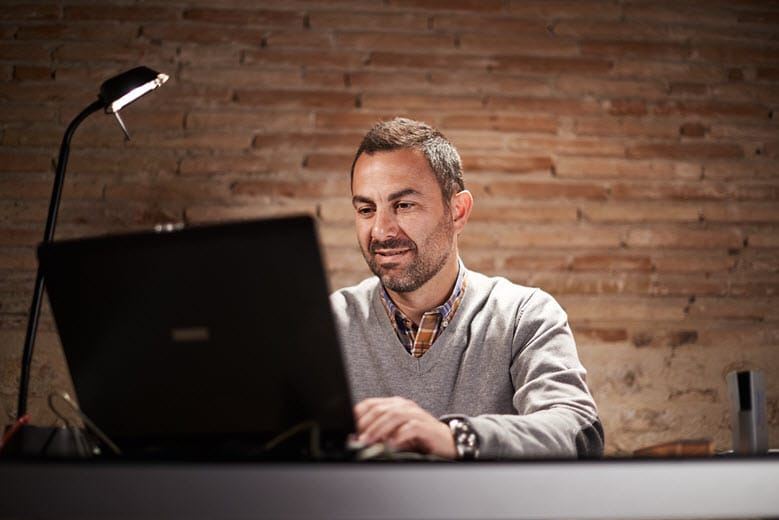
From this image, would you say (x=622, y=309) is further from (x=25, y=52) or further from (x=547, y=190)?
(x=25, y=52)

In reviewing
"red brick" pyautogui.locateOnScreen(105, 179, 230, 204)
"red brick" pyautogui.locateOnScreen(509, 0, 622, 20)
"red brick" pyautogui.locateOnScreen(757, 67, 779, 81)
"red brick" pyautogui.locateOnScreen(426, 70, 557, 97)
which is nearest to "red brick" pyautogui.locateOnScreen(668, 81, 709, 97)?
"red brick" pyautogui.locateOnScreen(757, 67, 779, 81)

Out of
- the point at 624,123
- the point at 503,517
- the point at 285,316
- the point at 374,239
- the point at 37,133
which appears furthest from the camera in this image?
the point at 624,123

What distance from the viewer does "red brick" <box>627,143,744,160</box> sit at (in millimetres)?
2561

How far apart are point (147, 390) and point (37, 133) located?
1.89 metres

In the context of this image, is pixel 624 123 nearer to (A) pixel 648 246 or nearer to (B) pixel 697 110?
Result: (B) pixel 697 110

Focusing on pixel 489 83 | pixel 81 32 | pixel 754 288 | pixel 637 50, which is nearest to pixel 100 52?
Result: pixel 81 32

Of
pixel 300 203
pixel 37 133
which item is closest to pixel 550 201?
pixel 300 203

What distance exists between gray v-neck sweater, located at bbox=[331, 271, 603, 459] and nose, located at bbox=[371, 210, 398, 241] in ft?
0.50

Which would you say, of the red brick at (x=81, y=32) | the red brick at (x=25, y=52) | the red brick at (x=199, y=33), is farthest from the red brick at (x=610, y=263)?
the red brick at (x=25, y=52)

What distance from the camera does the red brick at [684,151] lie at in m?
2.56

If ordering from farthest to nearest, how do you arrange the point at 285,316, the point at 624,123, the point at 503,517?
the point at 624,123 < the point at 285,316 < the point at 503,517

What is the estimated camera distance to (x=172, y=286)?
2.73 feet

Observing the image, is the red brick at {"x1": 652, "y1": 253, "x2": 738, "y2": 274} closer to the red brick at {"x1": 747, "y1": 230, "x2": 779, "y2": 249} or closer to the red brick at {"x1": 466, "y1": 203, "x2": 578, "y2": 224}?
the red brick at {"x1": 747, "y1": 230, "x2": 779, "y2": 249}

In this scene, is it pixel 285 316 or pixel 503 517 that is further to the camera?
pixel 285 316
